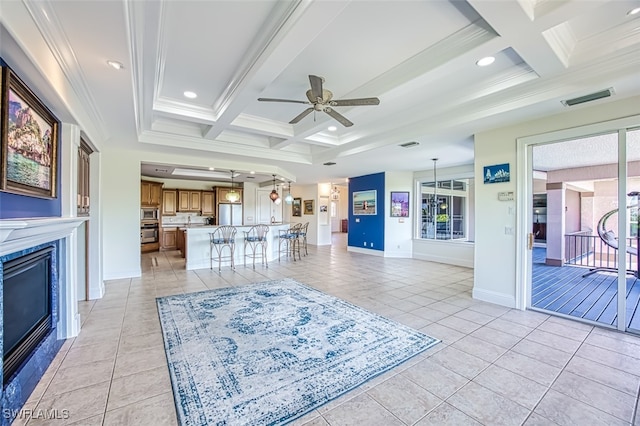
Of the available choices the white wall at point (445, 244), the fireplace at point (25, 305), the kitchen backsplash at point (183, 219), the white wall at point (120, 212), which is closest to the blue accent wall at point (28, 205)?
the fireplace at point (25, 305)

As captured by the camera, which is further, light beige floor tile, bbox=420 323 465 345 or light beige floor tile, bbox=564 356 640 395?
light beige floor tile, bbox=420 323 465 345

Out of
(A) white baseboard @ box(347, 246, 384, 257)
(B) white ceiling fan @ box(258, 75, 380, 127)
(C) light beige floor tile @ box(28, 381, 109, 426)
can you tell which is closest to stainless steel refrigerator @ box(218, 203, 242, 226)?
(A) white baseboard @ box(347, 246, 384, 257)

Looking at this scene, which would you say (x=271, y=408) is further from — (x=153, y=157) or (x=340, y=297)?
(x=153, y=157)

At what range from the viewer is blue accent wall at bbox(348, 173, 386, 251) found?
8.38 meters

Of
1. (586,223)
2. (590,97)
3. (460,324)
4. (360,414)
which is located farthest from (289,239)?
(586,223)

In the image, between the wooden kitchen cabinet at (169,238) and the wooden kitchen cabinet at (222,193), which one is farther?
the wooden kitchen cabinet at (222,193)

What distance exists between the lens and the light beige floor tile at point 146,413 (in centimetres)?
174

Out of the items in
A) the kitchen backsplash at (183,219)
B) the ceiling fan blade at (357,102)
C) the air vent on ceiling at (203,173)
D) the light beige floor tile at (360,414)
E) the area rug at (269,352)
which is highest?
the ceiling fan blade at (357,102)

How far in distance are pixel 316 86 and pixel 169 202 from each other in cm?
816

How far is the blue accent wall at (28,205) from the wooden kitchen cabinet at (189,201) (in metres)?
6.83

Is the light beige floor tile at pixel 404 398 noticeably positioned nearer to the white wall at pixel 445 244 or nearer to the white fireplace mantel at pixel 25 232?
the white fireplace mantel at pixel 25 232

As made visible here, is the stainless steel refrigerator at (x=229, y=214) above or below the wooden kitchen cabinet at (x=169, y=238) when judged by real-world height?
above

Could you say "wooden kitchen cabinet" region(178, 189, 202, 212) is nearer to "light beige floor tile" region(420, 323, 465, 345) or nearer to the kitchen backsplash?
the kitchen backsplash

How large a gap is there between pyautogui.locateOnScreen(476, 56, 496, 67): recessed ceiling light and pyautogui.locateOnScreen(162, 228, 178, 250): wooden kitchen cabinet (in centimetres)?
945
